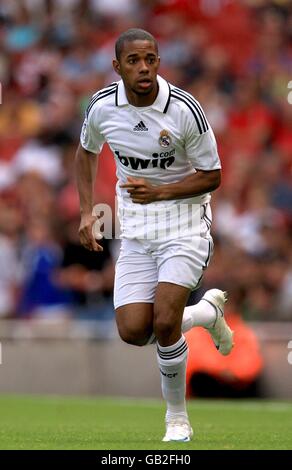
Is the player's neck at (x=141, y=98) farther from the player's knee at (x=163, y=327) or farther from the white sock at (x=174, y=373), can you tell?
the white sock at (x=174, y=373)

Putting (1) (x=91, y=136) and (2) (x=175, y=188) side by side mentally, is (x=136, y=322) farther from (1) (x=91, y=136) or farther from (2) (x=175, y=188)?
(1) (x=91, y=136)

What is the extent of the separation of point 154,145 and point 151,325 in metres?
1.16

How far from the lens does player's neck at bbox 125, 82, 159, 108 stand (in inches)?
333

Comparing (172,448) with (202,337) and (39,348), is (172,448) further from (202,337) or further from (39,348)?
(39,348)

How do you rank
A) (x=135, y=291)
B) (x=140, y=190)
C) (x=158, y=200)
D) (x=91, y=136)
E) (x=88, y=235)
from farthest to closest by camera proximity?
(x=91, y=136) → (x=88, y=235) → (x=135, y=291) → (x=158, y=200) → (x=140, y=190)

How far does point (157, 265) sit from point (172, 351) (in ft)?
1.94

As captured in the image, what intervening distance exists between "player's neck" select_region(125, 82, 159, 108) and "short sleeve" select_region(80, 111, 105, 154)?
0.34 m

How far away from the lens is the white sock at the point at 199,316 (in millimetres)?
8898

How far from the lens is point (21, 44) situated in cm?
2033

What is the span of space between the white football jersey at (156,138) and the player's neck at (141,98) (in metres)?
0.03

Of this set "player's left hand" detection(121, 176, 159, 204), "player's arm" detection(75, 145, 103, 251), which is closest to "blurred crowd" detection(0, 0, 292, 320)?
"player's arm" detection(75, 145, 103, 251)

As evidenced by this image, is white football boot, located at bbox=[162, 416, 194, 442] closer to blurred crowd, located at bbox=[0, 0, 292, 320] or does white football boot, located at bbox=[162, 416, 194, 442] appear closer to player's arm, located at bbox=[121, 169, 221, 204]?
player's arm, located at bbox=[121, 169, 221, 204]

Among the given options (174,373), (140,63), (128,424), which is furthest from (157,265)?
(128,424)

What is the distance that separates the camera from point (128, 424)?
34.7ft
